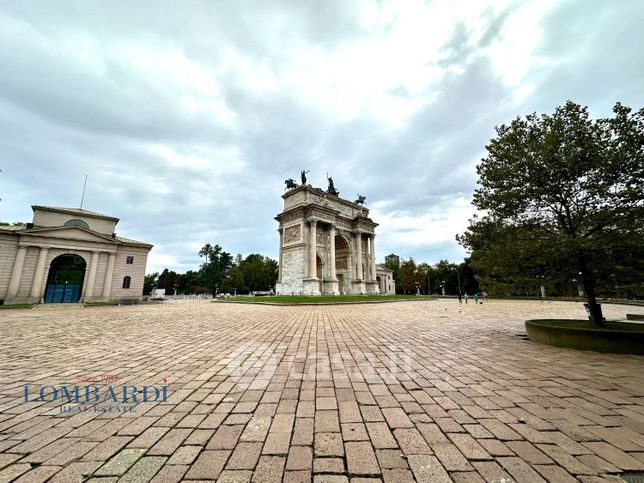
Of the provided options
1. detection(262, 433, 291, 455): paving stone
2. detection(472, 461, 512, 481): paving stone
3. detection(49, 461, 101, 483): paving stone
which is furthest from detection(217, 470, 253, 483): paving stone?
detection(472, 461, 512, 481): paving stone

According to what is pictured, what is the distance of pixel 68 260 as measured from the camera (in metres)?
34.6

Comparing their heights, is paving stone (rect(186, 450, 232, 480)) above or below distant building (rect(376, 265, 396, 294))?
below

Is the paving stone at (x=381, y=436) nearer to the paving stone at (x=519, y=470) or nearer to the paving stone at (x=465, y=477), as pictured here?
the paving stone at (x=465, y=477)

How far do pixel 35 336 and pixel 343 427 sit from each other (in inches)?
436

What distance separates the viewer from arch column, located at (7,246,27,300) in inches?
1150

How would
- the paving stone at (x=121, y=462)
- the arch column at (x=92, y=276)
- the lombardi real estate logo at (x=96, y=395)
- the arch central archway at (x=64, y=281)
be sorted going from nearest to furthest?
1. the paving stone at (x=121, y=462)
2. the lombardi real estate logo at (x=96, y=395)
3. the arch central archway at (x=64, y=281)
4. the arch column at (x=92, y=276)

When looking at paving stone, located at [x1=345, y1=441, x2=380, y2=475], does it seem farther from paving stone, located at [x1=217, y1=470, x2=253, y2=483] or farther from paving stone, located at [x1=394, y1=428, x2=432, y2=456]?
paving stone, located at [x1=217, y1=470, x2=253, y2=483]

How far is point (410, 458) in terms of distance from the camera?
2.29 metres

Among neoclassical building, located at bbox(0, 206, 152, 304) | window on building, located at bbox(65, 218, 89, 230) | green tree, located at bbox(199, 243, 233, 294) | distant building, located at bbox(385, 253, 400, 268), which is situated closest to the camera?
neoclassical building, located at bbox(0, 206, 152, 304)

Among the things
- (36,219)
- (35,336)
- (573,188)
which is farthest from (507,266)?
(36,219)

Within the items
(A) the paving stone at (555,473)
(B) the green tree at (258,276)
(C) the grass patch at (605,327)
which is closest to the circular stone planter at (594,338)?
(C) the grass patch at (605,327)

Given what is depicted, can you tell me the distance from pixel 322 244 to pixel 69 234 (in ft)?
106

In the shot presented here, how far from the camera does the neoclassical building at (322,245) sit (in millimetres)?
34469

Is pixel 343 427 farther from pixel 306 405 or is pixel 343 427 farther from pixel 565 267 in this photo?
pixel 565 267
